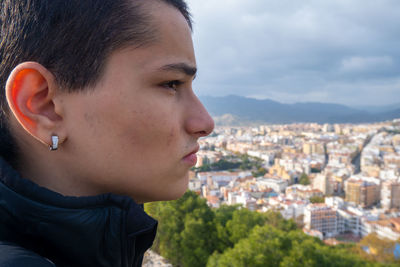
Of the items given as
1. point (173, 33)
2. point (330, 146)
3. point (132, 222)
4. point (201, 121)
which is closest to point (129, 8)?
point (173, 33)

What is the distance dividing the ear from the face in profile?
0.02 m

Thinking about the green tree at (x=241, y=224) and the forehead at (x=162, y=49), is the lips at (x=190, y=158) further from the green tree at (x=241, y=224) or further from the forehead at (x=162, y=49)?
the green tree at (x=241, y=224)

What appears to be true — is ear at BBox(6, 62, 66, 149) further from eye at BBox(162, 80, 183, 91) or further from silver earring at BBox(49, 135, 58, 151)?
eye at BBox(162, 80, 183, 91)

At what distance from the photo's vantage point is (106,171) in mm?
400

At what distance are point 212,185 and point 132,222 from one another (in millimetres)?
17641

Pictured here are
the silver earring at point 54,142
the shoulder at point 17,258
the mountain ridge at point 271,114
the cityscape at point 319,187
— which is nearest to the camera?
the shoulder at point 17,258

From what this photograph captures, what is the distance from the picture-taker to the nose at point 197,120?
0.44m

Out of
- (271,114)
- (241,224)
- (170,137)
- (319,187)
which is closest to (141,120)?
(170,137)

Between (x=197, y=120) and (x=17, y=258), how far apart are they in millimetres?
280

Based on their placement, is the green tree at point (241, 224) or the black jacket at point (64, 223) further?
the green tree at point (241, 224)

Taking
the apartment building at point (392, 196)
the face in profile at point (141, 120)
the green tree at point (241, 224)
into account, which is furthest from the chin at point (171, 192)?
the apartment building at point (392, 196)

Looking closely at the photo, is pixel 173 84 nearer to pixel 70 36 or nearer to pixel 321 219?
pixel 70 36

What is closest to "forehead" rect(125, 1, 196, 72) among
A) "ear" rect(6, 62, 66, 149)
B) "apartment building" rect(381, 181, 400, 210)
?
"ear" rect(6, 62, 66, 149)

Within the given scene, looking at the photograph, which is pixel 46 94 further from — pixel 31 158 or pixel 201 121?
pixel 201 121
